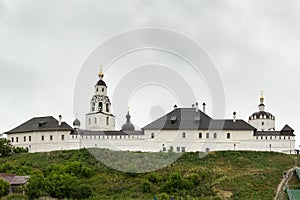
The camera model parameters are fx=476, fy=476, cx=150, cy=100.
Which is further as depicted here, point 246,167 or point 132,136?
point 132,136

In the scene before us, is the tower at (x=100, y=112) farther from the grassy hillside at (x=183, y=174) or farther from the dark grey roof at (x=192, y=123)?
the grassy hillside at (x=183, y=174)

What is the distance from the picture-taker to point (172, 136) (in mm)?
59469

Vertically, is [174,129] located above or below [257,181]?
above

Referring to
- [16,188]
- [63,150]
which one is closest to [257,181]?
[16,188]

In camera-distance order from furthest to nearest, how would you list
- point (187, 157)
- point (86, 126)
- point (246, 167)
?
point (86, 126) < point (187, 157) < point (246, 167)

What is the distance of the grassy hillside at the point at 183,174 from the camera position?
134 ft

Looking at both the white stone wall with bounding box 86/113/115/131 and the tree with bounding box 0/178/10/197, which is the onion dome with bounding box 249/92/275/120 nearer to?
the white stone wall with bounding box 86/113/115/131

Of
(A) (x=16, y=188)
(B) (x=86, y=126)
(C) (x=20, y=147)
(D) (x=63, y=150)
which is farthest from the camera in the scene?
(B) (x=86, y=126)

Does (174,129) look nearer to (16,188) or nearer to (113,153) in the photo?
(113,153)

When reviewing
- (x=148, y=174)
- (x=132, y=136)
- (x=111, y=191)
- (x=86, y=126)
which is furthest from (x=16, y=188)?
(x=86, y=126)

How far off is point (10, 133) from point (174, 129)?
22.8 meters

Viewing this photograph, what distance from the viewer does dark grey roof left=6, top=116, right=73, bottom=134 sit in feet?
202

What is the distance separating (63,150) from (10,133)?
36.6 ft

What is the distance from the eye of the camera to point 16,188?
41.4 metres
